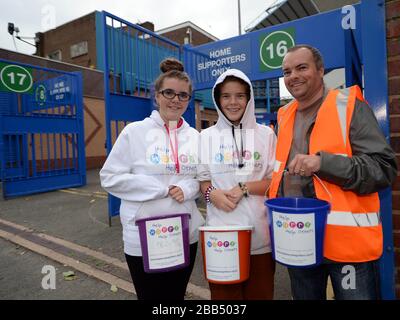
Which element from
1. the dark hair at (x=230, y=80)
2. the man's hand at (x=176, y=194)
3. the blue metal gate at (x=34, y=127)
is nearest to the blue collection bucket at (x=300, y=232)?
the man's hand at (x=176, y=194)

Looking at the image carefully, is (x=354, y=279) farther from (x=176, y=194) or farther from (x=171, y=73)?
(x=171, y=73)

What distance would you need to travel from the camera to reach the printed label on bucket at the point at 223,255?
170 centimetres

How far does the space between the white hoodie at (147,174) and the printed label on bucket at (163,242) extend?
5.4 inches

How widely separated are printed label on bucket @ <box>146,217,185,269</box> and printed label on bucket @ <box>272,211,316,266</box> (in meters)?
0.59

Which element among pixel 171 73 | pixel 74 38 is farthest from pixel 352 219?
pixel 74 38

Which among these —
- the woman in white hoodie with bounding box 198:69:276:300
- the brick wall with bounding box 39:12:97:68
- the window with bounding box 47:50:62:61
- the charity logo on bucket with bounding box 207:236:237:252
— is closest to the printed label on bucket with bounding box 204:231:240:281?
the charity logo on bucket with bounding box 207:236:237:252

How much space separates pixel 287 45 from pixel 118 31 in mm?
2845

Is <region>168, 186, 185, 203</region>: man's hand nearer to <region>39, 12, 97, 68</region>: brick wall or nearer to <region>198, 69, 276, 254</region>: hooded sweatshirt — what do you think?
<region>198, 69, 276, 254</region>: hooded sweatshirt

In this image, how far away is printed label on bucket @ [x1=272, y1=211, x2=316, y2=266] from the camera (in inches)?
56.6

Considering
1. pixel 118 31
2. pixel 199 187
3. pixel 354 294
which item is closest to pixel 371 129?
pixel 354 294

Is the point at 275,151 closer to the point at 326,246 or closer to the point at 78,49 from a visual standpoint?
the point at 326,246

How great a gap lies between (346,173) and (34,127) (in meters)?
8.31

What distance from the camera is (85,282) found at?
10.6ft

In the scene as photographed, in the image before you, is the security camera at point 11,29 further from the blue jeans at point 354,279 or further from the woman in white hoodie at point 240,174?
the blue jeans at point 354,279
